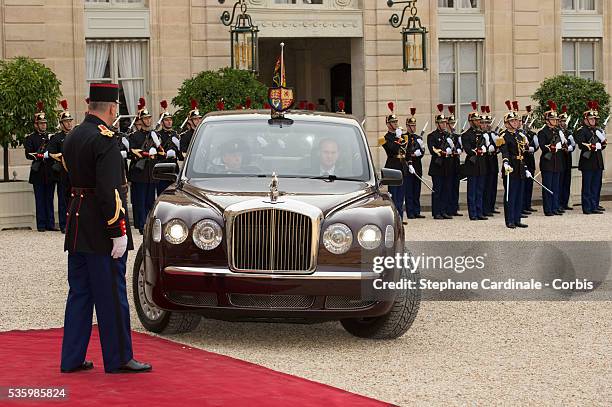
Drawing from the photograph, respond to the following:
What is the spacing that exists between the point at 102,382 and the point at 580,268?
8258 millimetres

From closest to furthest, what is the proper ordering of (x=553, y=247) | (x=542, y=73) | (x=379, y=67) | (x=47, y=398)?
(x=47, y=398), (x=553, y=247), (x=379, y=67), (x=542, y=73)

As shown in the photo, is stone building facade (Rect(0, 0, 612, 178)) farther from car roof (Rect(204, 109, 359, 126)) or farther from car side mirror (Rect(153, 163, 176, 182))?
car side mirror (Rect(153, 163, 176, 182))

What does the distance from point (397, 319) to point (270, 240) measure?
1246 mm

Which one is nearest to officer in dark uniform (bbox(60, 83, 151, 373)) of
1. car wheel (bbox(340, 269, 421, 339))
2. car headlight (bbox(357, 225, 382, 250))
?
car headlight (bbox(357, 225, 382, 250))

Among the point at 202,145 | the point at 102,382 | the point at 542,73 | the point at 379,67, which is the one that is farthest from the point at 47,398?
the point at 542,73

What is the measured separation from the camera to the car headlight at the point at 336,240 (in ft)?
34.1

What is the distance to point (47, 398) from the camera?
8.24 m

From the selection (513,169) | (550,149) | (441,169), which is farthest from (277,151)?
(550,149)

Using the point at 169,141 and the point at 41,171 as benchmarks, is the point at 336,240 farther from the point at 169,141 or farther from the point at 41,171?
the point at 41,171

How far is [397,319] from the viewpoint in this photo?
10.9m

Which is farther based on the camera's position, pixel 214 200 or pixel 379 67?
pixel 379 67

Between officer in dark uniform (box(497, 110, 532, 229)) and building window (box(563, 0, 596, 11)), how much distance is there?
12209 millimetres

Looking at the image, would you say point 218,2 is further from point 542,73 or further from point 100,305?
point 100,305

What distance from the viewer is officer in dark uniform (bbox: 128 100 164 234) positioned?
21.5 m
